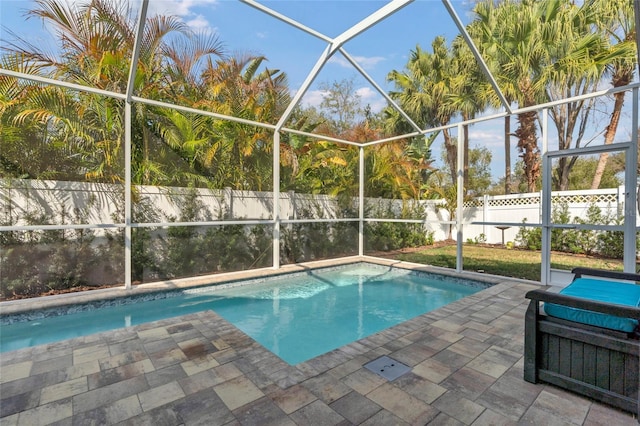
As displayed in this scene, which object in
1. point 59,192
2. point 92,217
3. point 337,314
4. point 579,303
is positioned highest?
point 59,192

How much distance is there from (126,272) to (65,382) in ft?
9.77

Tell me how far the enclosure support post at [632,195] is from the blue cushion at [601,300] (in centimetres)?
240

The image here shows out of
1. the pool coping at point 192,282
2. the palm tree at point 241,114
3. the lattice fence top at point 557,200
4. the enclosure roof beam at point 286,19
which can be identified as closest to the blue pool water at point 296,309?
the pool coping at point 192,282

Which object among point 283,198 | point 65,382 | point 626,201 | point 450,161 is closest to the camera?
point 65,382

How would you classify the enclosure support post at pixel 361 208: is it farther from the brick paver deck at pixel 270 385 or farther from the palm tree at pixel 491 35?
the brick paver deck at pixel 270 385

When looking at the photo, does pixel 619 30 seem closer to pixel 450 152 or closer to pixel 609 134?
pixel 609 134

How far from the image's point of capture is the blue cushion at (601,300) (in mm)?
2119

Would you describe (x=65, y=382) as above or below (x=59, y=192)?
below

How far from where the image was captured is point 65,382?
97.6 inches

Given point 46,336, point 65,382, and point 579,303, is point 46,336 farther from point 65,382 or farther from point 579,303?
point 579,303

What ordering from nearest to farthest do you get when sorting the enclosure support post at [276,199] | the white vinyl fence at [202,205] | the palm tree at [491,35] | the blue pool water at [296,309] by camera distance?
the blue pool water at [296,309]
the white vinyl fence at [202,205]
the enclosure support post at [276,199]
the palm tree at [491,35]

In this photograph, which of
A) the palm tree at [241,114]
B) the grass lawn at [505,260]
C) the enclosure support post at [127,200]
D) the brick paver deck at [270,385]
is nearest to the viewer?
the brick paver deck at [270,385]

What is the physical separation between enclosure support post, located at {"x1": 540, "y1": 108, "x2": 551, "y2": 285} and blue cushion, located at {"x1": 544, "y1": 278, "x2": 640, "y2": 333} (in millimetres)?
2637

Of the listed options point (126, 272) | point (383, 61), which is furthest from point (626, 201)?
point (126, 272)
